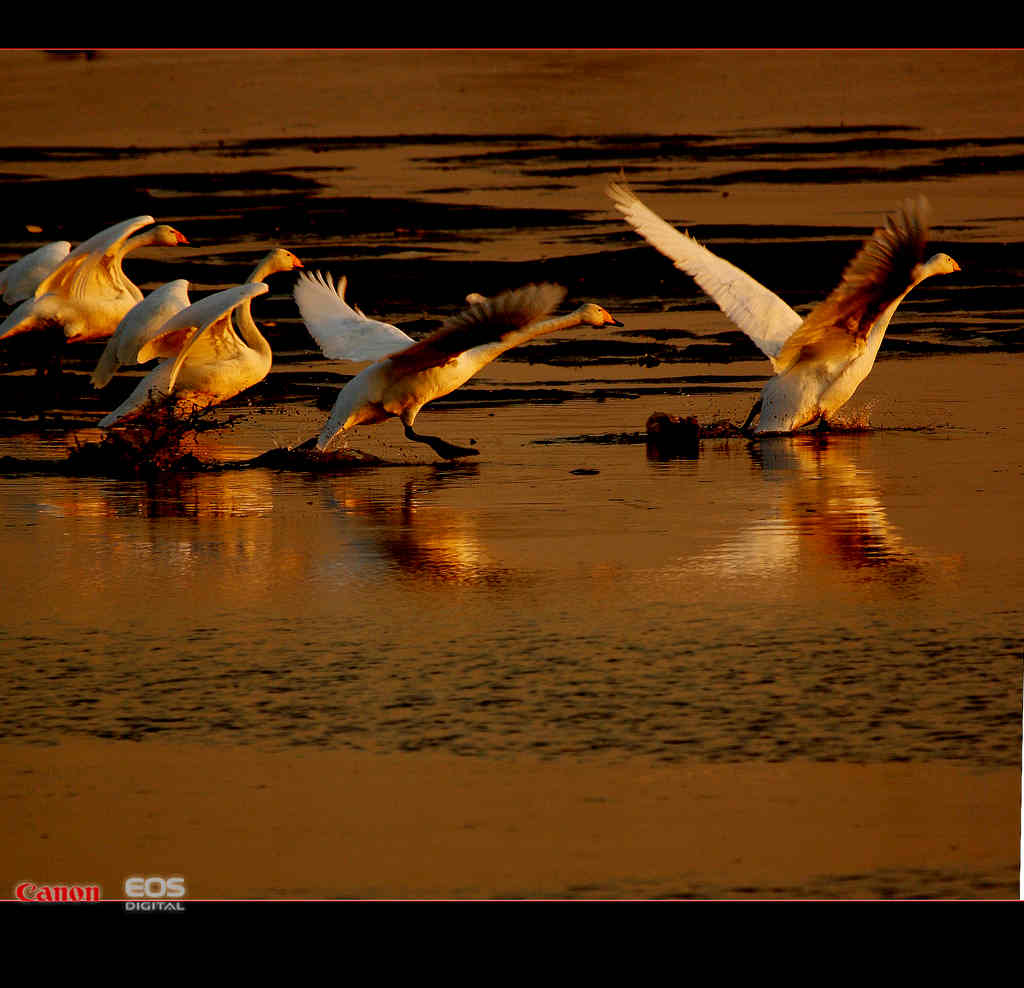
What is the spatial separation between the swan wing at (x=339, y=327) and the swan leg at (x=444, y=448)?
1.54 ft

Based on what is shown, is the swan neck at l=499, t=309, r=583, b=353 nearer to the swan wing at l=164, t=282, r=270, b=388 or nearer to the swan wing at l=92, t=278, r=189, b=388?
the swan wing at l=164, t=282, r=270, b=388

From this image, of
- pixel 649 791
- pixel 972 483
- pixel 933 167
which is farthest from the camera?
pixel 933 167

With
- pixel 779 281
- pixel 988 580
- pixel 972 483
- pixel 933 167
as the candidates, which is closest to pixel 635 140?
pixel 933 167

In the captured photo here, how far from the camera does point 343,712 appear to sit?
6918mm

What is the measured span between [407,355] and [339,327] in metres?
1.16

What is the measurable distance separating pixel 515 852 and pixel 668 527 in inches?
167

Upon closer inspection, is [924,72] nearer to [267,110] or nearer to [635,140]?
[635,140]

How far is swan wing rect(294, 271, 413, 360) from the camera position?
11.9m

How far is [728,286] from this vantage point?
12.8 meters

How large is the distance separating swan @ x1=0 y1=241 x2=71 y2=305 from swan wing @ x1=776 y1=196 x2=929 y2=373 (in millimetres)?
5685

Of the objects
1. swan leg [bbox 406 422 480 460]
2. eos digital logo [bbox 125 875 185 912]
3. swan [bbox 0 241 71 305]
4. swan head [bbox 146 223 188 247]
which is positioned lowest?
eos digital logo [bbox 125 875 185 912]

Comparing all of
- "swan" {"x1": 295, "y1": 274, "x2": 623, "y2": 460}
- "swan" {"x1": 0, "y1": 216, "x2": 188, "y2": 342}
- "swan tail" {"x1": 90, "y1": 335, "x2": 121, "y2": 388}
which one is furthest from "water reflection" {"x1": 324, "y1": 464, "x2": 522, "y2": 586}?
"swan" {"x1": 0, "y1": 216, "x2": 188, "y2": 342}

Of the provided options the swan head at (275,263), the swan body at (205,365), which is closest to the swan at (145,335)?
the swan body at (205,365)

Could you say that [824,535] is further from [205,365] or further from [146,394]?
[205,365]
